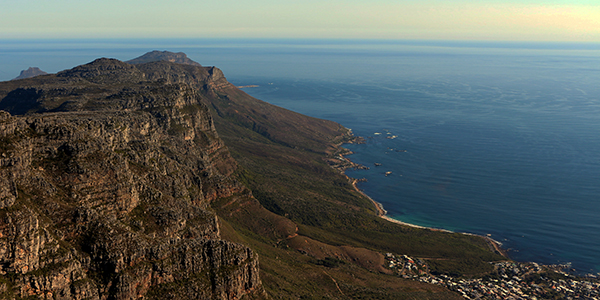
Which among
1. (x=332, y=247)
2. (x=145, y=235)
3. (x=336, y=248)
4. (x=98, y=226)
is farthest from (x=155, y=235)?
(x=336, y=248)

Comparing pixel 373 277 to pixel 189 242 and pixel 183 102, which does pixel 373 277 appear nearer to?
pixel 189 242

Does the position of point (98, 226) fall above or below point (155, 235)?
above

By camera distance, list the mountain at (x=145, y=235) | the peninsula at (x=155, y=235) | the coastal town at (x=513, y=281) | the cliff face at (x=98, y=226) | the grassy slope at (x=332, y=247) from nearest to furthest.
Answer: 1. the cliff face at (x=98, y=226)
2. the mountain at (x=145, y=235)
3. the peninsula at (x=155, y=235)
4. the grassy slope at (x=332, y=247)
5. the coastal town at (x=513, y=281)

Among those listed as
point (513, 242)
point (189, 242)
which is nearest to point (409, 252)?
point (513, 242)

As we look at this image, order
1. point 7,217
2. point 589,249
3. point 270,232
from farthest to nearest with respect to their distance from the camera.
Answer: point 589,249, point 270,232, point 7,217

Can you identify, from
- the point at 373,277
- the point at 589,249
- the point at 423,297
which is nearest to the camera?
the point at 423,297

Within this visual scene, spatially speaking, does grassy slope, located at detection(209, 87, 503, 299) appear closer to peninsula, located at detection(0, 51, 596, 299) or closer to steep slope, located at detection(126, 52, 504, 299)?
steep slope, located at detection(126, 52, 504, 299)

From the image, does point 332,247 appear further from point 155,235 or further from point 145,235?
point 145,235

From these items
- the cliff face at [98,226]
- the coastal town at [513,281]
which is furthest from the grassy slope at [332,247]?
the cliff face at [98,226]

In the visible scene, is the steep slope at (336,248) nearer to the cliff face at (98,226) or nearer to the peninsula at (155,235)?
the peninsula at (155,235)
